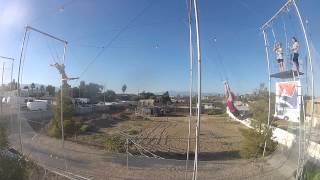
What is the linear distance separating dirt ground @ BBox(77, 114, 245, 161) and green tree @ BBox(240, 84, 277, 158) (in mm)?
423

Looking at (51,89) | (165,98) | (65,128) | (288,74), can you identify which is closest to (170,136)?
(65,128)

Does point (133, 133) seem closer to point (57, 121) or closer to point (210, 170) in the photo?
point (57, 121)

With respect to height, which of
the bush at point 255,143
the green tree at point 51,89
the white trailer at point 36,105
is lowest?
the bush at point 255,143

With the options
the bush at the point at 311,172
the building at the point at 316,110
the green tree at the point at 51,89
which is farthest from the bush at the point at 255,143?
the green tree at the point at 51,89

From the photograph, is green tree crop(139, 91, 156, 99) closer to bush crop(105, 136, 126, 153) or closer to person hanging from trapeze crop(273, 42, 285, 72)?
person hanging from trapeze crop(273, 42, 285, 72)

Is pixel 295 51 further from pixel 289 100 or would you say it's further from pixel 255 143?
pixel 255 143

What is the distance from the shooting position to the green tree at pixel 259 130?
922 centimetres

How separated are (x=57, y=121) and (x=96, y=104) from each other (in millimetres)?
3487

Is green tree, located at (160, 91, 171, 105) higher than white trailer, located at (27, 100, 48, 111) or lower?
higher

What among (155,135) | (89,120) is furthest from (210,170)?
(89,120)

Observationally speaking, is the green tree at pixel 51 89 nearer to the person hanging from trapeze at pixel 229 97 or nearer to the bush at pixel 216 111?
the bush at pixel 216 111

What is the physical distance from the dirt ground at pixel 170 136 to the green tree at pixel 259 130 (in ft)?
1.39

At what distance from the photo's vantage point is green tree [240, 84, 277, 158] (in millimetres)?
9219

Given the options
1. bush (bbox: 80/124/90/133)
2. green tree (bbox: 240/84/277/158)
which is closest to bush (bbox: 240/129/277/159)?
green tree (bbox: 240/84/277/158)
